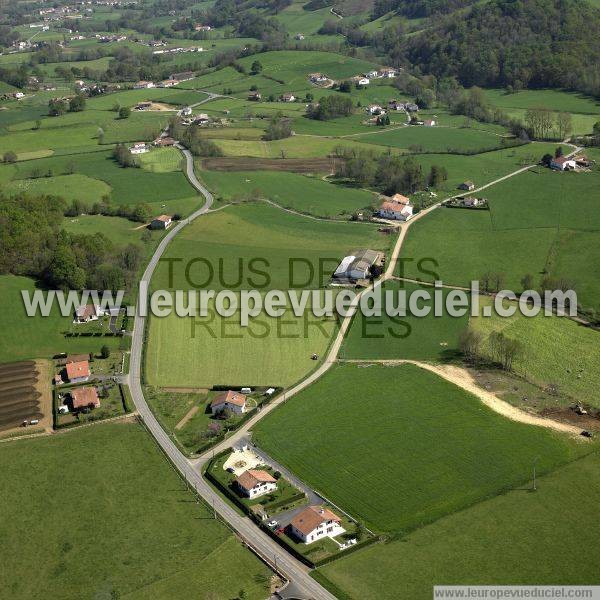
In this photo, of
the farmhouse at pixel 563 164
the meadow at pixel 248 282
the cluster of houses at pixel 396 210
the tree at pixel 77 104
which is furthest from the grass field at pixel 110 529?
the tree at pixel 77 104

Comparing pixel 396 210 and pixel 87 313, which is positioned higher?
pixel 396 210

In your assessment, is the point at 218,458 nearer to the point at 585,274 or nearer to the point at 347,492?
the point at 347,492

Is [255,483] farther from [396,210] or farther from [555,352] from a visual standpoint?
[396,210]

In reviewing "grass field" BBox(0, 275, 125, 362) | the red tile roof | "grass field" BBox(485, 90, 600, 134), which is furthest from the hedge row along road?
"grass field" BBox(485, 90, 600, 134)

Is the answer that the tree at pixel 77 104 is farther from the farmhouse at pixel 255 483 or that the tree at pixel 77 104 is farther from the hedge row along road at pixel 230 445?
the farmhouse at pixel 255 483

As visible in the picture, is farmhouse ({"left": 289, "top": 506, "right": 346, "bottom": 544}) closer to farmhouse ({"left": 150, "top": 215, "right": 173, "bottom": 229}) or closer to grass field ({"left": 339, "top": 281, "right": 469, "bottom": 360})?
grass field ({"left": 339, "top": 281, "right": 469, "bottom": 360})

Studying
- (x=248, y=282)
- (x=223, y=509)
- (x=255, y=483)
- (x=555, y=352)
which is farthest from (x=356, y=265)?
(x=223, y=509)

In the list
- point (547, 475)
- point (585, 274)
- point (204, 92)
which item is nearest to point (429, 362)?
point (547, 475)
